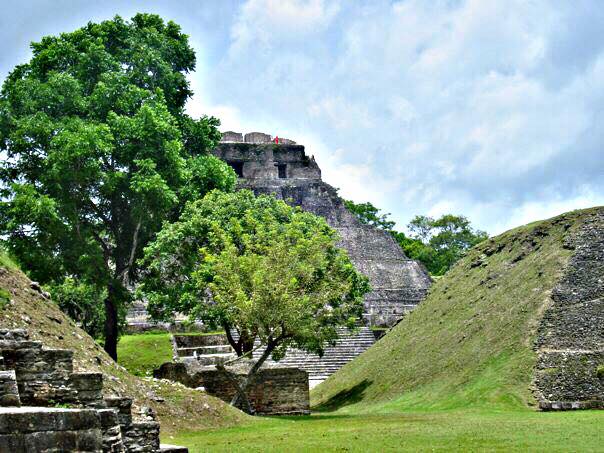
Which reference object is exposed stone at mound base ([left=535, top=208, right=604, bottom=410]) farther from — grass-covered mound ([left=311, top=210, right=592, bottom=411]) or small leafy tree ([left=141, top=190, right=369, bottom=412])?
small leafy tree ([left=141, top=190, right=369, bottom=412])

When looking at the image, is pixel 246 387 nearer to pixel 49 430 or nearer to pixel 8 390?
pixel 8 390

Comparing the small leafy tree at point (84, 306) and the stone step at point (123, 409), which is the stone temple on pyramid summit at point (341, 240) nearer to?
the small leafy tree at point (84, 306)

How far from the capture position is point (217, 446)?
15055mm

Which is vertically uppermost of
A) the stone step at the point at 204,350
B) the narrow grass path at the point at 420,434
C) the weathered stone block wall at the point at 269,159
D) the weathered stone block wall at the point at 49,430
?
the weathered stone block wall at the point at 269,159

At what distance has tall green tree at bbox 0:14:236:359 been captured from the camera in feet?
91.0

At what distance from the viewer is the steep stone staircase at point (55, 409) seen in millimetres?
5922

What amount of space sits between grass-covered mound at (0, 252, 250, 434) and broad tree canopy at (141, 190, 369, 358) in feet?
13.0

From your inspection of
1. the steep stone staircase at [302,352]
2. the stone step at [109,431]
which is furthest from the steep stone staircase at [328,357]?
the stone step at [109,431]

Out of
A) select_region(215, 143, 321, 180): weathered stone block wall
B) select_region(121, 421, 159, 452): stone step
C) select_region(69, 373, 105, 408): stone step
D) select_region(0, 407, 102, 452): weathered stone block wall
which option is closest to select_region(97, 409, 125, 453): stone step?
select_region(69, 373, 105, 408): stone step

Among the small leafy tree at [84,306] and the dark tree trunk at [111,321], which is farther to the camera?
the small leafy tree at [84,306]

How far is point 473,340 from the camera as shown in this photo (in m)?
29.5

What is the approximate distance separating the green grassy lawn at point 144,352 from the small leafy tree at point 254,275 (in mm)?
3774

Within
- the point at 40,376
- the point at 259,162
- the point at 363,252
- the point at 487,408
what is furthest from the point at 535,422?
the point at 259,162

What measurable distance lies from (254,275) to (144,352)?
37.3ft
